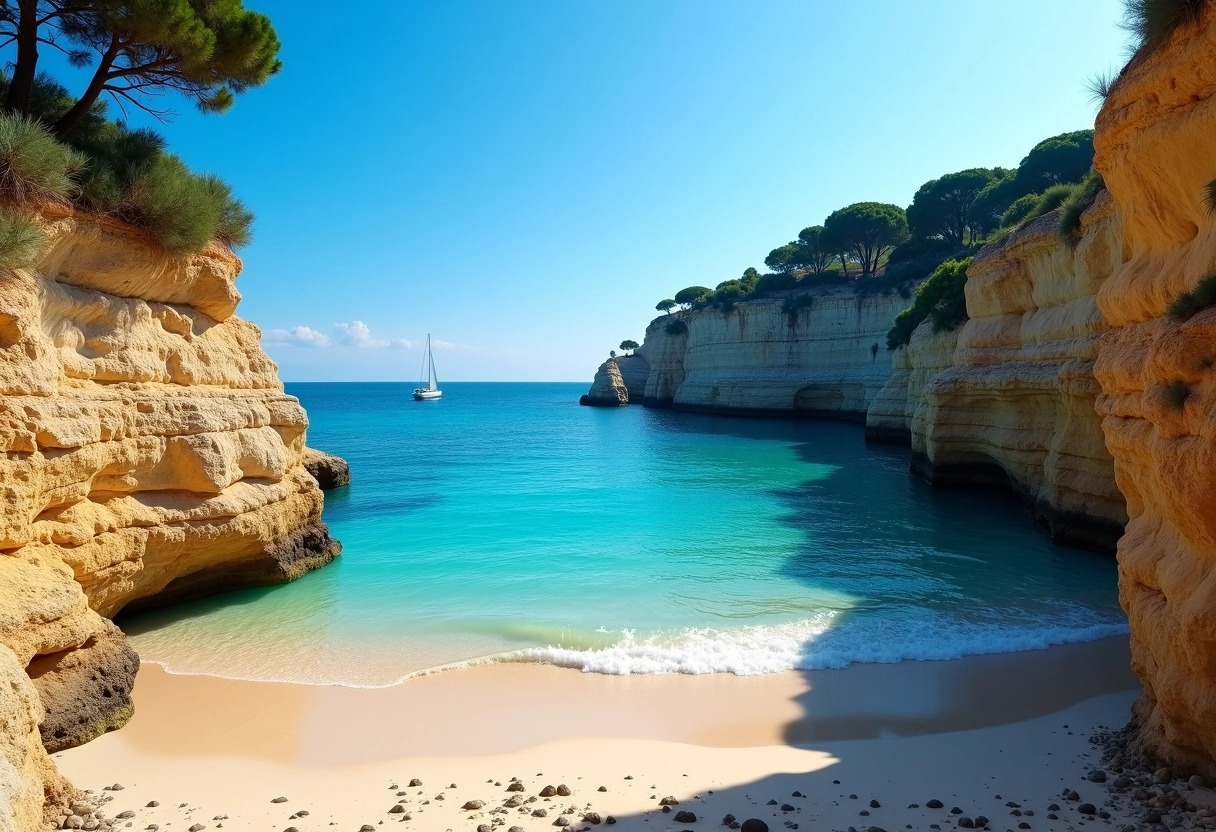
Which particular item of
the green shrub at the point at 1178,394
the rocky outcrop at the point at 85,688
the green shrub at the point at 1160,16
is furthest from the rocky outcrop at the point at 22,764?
the green shrub at the point at 1160,16

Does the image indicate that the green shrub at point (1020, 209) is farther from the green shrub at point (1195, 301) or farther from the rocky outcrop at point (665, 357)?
the rocky outcrop at point (665, 357)

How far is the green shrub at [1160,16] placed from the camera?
5.59m

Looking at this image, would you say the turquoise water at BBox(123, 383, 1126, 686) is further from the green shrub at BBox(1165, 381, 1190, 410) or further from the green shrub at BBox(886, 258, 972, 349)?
the green shrub at BBox(886, 258, 972, 349)

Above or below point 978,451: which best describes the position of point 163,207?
above

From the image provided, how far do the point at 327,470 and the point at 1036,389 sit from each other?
22.1m

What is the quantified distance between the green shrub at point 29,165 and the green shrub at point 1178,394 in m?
11.4

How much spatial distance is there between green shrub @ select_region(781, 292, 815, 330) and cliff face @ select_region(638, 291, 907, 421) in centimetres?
11

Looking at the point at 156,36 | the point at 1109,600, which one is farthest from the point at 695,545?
the point at 156,36

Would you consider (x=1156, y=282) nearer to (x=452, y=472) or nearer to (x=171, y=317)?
(x=171, y=317)

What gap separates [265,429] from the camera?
11.7 meters

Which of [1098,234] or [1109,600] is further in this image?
[1098,234]

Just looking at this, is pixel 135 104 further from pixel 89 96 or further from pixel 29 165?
pixel 29 165

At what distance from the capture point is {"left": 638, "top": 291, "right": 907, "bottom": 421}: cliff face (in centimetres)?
4759

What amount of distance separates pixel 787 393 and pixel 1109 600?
142 ft
